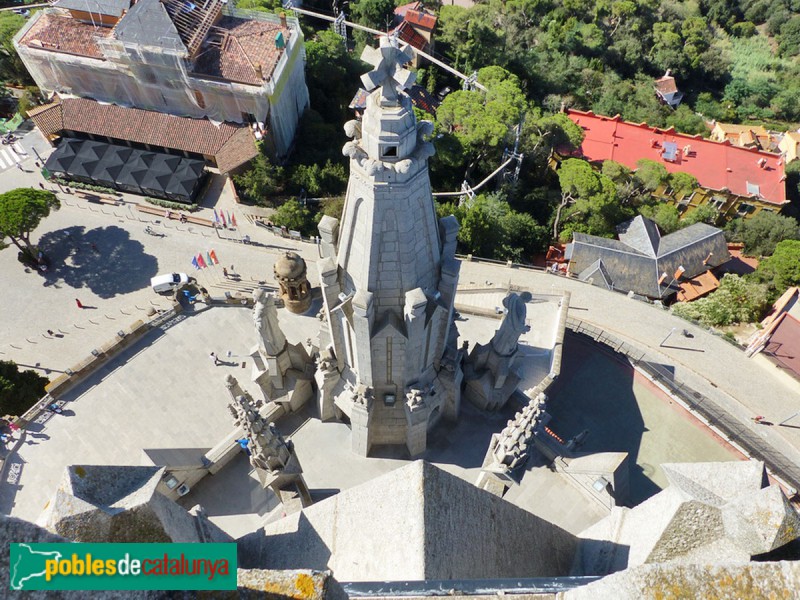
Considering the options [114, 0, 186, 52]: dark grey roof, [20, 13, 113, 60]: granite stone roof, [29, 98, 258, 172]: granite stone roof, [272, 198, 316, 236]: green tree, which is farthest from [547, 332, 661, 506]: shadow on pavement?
[20, 13, 113, 60]: granite stone roof

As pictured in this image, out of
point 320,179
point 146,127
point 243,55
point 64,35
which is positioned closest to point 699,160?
point 320,179

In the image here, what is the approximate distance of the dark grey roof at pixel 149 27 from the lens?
46.1m

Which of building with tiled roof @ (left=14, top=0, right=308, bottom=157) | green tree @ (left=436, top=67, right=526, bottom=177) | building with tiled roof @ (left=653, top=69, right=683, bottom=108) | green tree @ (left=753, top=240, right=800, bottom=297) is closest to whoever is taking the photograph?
building with tiled roof @ (left=14, top=0, right=308, bottom=157)

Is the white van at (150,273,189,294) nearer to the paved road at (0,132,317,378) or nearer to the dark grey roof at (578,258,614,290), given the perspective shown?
the paved road at (0,132,317,378)

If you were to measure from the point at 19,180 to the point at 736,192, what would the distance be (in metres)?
79.8

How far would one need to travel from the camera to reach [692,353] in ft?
124

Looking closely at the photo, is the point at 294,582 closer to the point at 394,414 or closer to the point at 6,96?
the point at 394,414

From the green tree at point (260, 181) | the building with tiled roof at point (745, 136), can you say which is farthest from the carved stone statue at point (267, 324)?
the building with tiled roof at point (745, 136)

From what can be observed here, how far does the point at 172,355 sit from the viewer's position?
30.7 metres

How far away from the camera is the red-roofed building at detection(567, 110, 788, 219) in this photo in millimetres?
60156

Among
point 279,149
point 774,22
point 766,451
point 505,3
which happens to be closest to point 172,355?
point 279,149

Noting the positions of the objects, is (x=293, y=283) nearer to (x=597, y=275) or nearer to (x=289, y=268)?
(x=289, y=268)

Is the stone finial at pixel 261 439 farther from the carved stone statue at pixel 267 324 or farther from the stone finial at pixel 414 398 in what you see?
the stone finial at pixel 414 398

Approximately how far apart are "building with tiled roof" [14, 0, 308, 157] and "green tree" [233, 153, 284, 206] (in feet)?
14.7
